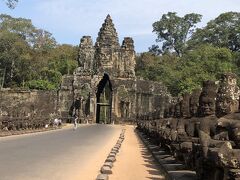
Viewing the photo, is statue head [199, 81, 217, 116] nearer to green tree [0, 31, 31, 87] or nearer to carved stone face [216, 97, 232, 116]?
carved stone face [216, 97, 232, 116]

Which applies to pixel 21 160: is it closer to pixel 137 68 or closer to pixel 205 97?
pixel 205 97

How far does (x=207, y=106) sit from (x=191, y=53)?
63.4 meters

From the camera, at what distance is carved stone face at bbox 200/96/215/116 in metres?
10.6

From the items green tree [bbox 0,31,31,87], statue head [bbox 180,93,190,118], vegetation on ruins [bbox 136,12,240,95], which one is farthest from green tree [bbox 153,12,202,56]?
statue head [bbox 180,93,190,118]

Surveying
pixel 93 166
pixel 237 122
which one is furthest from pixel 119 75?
pixel 237 122

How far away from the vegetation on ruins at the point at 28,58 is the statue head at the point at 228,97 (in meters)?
65.8

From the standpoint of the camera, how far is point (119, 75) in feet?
205

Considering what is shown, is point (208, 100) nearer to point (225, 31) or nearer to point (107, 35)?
point (107, 35)

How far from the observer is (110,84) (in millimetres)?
62188

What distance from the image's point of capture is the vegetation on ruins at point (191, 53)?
222ft

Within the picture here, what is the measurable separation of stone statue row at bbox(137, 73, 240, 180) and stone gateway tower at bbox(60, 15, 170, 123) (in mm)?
46927

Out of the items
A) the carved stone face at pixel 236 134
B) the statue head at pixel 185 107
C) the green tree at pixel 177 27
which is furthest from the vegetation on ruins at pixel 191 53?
the carved stone face at pixel 236 134

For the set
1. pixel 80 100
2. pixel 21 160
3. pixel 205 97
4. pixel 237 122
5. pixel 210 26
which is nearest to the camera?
pixel 237 122

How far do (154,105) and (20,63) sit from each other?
27282 millimetres
